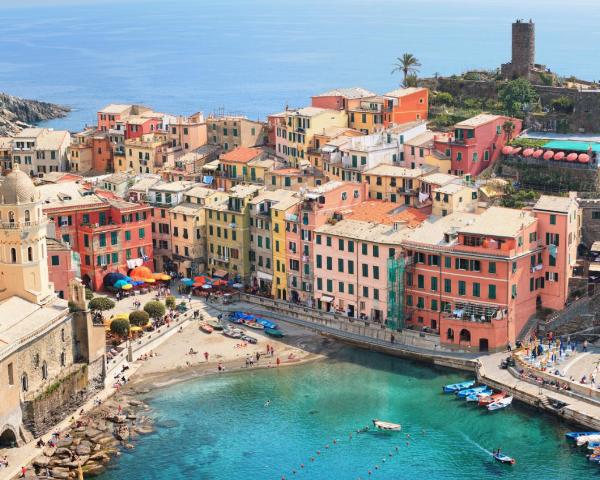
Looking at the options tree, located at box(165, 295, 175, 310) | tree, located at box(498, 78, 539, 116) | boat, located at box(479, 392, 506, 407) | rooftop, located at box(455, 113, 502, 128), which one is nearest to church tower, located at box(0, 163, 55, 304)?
tree, located at box(165, 295, 175, 310)

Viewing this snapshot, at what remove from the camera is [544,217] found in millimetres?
90000

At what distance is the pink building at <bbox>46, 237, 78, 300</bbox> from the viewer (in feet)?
314

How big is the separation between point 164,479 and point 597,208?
46.0 m

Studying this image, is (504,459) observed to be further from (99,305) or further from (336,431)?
(99,305)

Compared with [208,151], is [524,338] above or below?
below

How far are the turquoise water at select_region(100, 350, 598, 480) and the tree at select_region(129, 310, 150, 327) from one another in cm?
982

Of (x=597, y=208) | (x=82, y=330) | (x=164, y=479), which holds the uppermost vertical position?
(x=597, y=208)

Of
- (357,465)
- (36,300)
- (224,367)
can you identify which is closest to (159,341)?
(224,367)

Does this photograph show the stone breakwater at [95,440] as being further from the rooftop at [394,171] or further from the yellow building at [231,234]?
the rooftop at [394,171]

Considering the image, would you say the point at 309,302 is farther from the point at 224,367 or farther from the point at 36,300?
the point at 36,300

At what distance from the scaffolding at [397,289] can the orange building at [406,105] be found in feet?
103

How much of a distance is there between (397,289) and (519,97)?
119 ft

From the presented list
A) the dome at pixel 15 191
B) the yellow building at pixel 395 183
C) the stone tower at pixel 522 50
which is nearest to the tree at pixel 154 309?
the dome at pixel 15 191

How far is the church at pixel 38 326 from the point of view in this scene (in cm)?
7575
